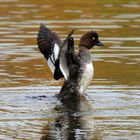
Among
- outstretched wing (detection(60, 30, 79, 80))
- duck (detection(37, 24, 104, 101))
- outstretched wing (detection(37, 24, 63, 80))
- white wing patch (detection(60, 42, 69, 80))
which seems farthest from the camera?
outstretched wing (detection(37, 24, 63, 80))

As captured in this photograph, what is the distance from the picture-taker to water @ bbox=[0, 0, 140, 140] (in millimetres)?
11117

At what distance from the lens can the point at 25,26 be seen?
2138cm

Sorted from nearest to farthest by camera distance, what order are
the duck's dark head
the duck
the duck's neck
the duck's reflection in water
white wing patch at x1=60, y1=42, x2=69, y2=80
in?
the duck's reflection in water < white wing patch at x1=60, y1=42, x2=69, y2=80 < the duck < the duck's neck < the duck's dark head

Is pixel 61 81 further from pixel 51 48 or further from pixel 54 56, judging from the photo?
pixel 54 56

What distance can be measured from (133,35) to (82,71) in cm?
615

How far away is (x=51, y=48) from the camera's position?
13.9m

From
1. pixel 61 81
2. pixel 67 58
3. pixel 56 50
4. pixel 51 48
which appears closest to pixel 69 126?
pixel 67 58

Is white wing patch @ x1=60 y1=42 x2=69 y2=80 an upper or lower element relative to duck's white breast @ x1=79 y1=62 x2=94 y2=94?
upper

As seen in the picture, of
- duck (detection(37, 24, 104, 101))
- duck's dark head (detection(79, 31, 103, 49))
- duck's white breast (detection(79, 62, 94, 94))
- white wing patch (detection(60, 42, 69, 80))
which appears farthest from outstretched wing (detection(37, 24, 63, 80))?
duck's dark head (detection(79, 31, 103, 49))

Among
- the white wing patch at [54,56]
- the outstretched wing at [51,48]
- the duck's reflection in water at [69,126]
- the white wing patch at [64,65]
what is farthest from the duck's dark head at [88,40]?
the duck's reflection in water at [69,126]

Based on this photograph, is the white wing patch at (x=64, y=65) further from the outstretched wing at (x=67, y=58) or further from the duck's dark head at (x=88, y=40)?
the duck's dark head at (x=88, y=40)

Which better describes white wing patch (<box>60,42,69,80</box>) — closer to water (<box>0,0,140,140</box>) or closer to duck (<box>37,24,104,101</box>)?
duck (<box>37,24,104,101</box>)

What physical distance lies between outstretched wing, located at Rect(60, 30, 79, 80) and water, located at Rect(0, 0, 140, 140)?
0.49 meters

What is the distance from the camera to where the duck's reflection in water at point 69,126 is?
10.6 meters
